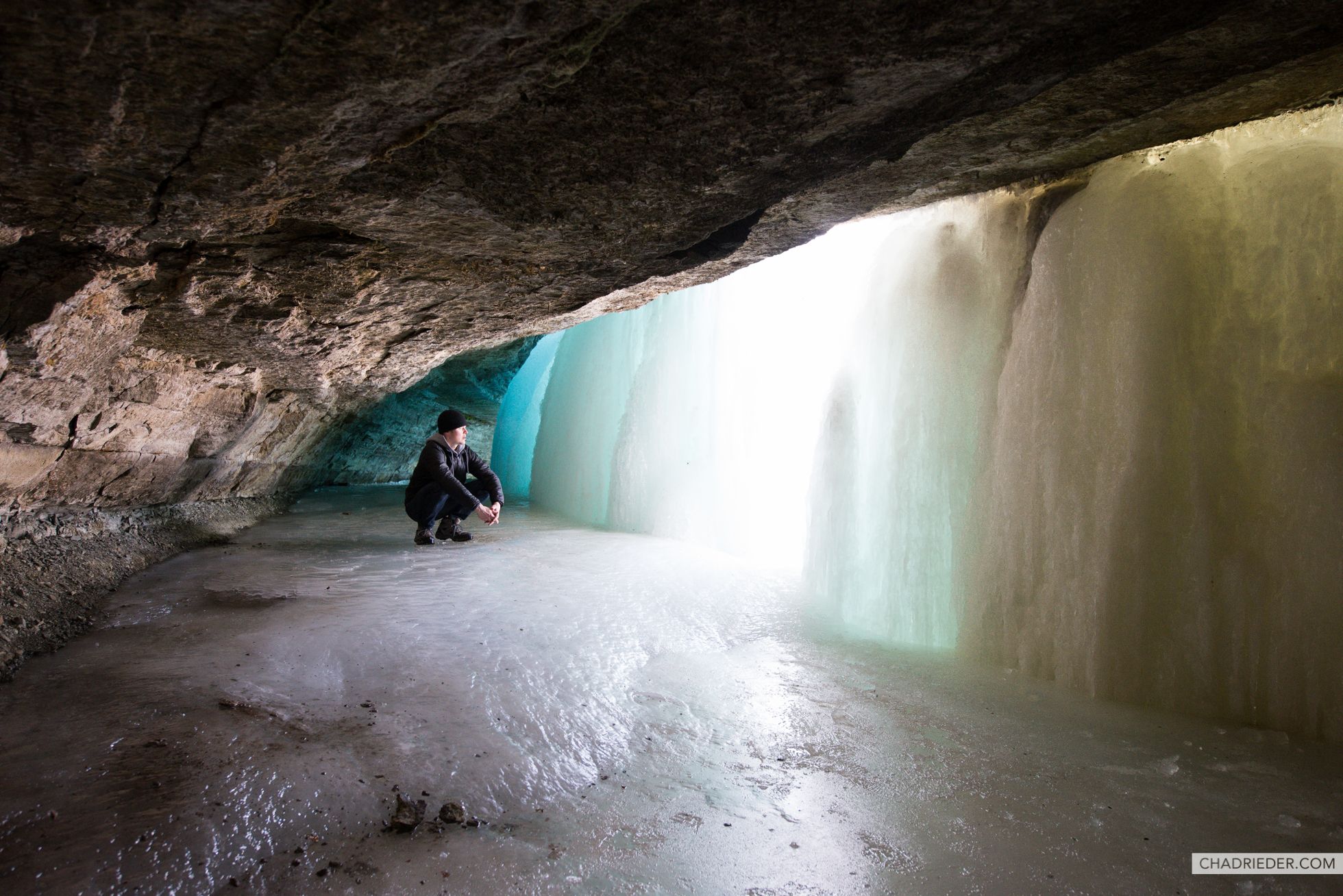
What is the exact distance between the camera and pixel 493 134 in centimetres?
222

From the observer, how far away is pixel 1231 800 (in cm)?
218

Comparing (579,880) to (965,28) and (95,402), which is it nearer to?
(965,28)

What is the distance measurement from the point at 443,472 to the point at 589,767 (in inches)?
157

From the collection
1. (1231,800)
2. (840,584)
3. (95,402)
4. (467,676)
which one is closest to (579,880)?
(467,676)

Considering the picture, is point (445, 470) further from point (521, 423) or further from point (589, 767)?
point (521, 423)

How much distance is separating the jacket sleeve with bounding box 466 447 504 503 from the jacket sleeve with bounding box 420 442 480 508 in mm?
464

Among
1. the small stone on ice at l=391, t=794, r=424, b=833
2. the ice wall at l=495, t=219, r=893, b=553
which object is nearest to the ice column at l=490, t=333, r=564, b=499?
the ice wall at l=495, t=219, r=893, b=553

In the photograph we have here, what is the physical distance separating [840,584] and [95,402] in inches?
173

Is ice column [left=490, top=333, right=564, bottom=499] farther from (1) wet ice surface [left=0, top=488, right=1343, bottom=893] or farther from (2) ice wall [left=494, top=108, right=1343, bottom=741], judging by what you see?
(1) wet ice surface [left=0, top=488, right=1343, bottom=893]

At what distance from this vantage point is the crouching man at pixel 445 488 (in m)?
5.94

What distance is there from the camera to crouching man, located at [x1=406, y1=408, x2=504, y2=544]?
594 cm

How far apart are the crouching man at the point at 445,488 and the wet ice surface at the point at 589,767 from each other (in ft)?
7.15

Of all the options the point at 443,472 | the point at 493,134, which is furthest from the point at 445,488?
the point at 493,134

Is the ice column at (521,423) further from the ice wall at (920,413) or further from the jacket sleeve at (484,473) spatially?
the ice wall at (920,413)
